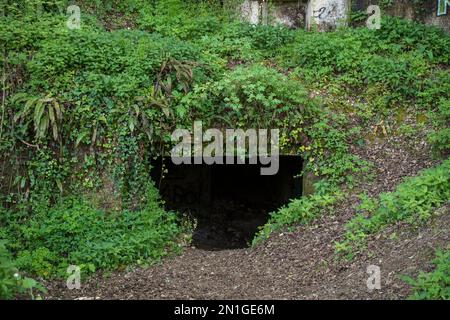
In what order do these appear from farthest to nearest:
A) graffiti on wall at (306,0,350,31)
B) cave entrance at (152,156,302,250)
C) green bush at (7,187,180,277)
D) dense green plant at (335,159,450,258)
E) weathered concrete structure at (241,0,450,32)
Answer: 1. cave entrance at (152,156,302,250)
2. graffiti on wall at (306,0,350,31)
3. weathered concrete structure at (241,0,450,32)
4. green bush at (7,187,180,277)
5. dense green plant at (335,159,450,258)

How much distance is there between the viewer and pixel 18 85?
954cm

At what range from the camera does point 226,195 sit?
15.1 m

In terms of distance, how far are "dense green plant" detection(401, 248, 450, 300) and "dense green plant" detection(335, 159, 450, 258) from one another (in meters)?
1.23

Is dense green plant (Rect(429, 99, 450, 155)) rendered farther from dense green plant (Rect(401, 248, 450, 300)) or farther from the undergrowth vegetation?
dense green plant (Rect(401, 248, 450, 300))

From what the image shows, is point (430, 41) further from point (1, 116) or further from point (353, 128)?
point (1, 116)

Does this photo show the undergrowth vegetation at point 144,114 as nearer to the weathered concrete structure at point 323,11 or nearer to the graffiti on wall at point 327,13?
the weathered concrete structure at point 323,11

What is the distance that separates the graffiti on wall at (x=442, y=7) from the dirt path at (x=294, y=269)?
15.8 ft

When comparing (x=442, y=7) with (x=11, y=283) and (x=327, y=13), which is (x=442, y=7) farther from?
(x=11, y=283)

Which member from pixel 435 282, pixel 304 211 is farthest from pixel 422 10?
pixel 435 282

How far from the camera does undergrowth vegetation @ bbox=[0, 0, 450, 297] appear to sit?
27.1 ft

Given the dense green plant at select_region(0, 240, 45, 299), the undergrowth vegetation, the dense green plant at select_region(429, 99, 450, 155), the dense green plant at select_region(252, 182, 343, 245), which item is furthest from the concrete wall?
the dense green plant at select_region(0, 240, 45, 299)

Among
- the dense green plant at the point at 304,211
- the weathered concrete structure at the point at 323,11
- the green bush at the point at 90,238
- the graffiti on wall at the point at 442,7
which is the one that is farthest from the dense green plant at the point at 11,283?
the graffiti on wall at the point at 442,7

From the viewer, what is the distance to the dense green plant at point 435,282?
18.6 feet

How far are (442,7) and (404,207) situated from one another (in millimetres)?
6631
